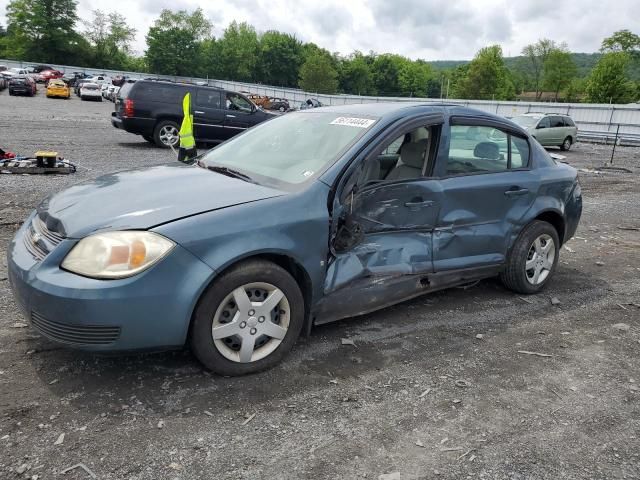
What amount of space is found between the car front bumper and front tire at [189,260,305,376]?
0.12m

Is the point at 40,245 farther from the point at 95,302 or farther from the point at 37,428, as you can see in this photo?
the point at 37,428

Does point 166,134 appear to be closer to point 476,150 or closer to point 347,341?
point 476,150

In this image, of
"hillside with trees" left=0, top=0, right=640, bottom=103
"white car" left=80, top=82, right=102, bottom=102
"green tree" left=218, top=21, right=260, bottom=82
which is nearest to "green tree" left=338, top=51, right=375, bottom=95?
"hillside with trees" left=0, top=0, right=640, bottom=103

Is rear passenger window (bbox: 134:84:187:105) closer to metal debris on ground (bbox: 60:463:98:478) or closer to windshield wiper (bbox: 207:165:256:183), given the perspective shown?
windshield wiper (bbox: 207:165:256:183)

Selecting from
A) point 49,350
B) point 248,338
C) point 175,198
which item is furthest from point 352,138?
point 49,350

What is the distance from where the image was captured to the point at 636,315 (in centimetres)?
457

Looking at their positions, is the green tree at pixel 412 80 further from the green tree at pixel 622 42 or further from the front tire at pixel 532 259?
the front tire at pixel 532 259

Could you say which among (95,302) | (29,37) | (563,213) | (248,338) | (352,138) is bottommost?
(248,338)

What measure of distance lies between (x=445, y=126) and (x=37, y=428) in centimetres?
332

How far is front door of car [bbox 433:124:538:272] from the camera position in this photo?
13.3 feet

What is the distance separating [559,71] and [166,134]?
84.9m

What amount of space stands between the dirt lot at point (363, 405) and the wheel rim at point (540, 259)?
45 cm

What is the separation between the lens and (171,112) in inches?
575

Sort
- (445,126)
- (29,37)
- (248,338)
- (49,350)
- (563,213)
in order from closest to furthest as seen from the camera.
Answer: (248,338), (49,350), (445,126), (563,213), (29,37)
